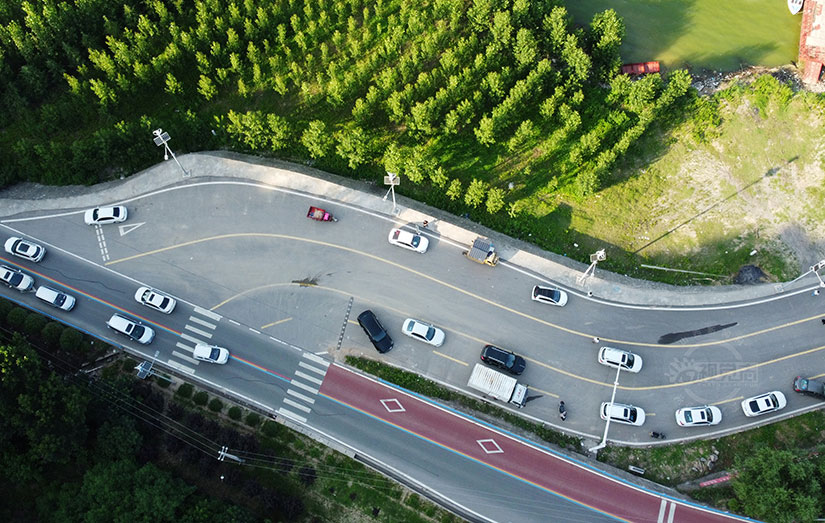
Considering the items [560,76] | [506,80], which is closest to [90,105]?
[506,80]

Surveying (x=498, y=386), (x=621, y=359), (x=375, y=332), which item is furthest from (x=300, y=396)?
(x=621, y=359)

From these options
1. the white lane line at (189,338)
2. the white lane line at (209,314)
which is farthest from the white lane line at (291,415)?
the white lane line at (209,314)

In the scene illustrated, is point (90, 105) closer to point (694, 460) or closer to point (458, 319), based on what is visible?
point (458, 319)

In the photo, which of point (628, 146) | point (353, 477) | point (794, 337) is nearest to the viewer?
point (353, 477)

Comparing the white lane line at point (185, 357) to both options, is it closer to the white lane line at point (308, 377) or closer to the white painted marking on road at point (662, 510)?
the white lane line at point (308, 377)

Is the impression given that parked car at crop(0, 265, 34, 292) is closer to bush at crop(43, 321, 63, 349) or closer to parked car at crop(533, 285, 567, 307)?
bush at crop(43, 321, 63, 349)
